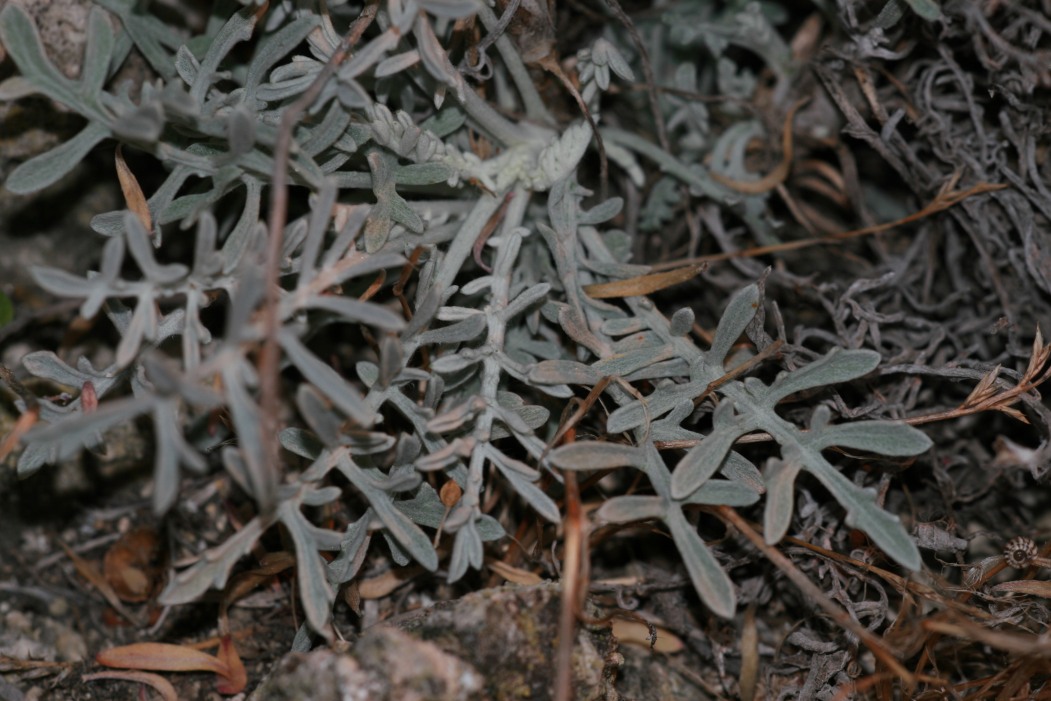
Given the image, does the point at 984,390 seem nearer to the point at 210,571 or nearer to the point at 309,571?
the point at 309,571

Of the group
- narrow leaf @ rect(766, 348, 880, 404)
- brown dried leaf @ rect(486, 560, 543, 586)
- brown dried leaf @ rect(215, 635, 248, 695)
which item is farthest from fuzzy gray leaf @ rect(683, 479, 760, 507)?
brown dried leaf @ rect(215, 635, 248, 695)

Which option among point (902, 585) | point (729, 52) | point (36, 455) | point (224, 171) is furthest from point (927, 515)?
point (36, 455)

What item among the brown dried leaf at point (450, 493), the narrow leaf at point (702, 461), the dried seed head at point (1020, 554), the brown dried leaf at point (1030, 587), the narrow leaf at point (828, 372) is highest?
the narrow leaf at point (828, 372)

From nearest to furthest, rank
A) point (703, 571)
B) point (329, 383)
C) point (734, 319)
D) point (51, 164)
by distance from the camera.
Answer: point (329, 383) < point (703, 571) < point (51, 164) < point (734, 319)

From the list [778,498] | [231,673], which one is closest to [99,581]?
[231,673]

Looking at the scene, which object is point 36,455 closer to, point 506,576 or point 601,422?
point 506,576

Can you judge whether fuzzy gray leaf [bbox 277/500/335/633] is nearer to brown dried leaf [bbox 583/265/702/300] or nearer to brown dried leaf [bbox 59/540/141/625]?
brown dried leaf [bbox 59/540/141/625]

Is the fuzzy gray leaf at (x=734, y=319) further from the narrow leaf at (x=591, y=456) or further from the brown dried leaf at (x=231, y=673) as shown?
the brown dried leaf at (x=231, y=673)

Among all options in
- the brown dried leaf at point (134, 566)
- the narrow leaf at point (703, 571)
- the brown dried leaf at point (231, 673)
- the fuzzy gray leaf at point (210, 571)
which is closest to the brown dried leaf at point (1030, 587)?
the narrow leaf at point (703, 571)
